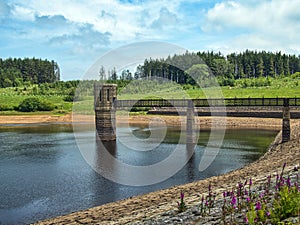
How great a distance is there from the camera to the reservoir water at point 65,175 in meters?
23.3

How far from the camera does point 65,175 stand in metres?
32.9

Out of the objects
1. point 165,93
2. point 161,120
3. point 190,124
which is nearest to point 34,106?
point 165,93

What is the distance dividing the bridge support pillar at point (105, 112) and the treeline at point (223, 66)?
4162 inches

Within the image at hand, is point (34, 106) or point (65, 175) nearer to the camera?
point (65, 175)

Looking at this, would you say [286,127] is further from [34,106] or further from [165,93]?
[34,106]

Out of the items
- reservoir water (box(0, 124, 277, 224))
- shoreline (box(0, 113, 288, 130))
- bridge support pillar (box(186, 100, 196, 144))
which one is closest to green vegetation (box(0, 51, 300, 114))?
shoreline (box(0, 113, 288, 130))

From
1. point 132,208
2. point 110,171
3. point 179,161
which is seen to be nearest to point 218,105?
point 179,161

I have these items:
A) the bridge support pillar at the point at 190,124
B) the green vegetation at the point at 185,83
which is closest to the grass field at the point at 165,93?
the green vegetation at the point at 185,83

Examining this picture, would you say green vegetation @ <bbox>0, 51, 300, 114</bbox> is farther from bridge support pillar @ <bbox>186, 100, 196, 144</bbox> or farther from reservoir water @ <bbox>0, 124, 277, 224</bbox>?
reservoir water @ <bbox>0, 124, 277, 224</bbox>

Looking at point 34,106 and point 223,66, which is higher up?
point 223,66

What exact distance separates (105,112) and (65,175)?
30.7 meters

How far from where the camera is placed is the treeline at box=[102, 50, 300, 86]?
580 ft

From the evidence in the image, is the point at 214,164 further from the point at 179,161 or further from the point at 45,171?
the point at 45,171

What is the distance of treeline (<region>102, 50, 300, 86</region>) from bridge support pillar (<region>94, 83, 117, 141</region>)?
105710 mm
